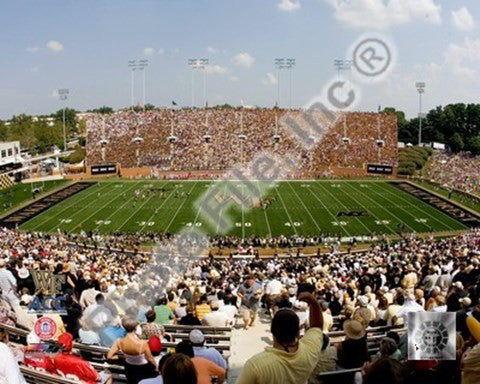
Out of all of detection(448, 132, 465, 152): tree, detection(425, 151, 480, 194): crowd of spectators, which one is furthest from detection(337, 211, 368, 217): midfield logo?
detection(448, 132, 465, 152): tree

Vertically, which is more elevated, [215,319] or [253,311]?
[215,319]

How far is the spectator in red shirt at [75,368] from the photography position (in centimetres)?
614

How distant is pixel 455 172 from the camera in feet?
227

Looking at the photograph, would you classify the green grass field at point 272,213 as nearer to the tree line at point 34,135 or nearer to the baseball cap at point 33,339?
the baseball cap at point 33,339

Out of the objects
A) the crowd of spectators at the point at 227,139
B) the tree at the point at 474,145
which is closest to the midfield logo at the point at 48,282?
the crowd of spectators at the point at 227,139

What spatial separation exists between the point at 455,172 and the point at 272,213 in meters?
33.4

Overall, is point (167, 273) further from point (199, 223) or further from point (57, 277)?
point (199, 223)

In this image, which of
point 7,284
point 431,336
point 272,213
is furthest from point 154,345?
point 272,213

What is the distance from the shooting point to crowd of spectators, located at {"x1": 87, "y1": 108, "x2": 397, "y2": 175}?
7275cm

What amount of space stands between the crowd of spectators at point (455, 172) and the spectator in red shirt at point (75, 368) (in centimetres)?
5513

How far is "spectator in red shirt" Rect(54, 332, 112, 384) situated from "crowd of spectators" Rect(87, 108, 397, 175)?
2500 inches

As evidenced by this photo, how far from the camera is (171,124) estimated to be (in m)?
84.1

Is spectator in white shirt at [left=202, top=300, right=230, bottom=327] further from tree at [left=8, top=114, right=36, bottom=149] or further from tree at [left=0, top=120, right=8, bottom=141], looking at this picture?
tree at [left=0, top=120, right=8, bottom=141]

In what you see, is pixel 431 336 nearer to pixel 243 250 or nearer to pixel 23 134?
pixel 243 250
